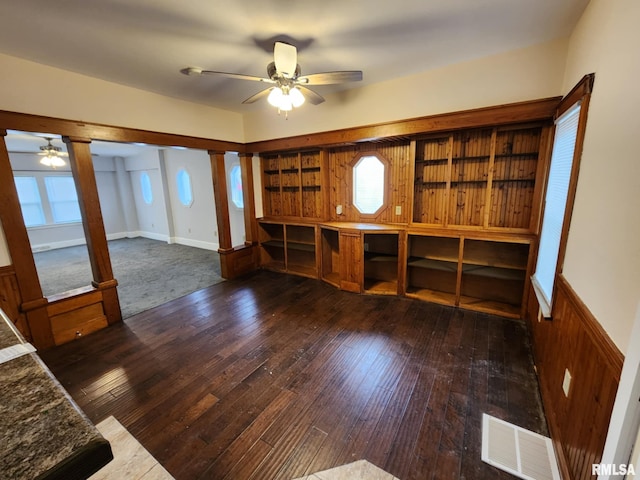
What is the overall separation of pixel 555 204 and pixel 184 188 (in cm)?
714

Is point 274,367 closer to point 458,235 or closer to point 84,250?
point 458,235

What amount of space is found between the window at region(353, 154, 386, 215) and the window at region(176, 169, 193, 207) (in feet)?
15.0

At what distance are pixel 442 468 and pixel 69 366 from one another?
3.06 meters

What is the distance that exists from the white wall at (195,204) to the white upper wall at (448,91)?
3.07 m

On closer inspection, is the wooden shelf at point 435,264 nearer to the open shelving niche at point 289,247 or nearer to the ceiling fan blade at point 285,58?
the open shelving niche at point 289,247

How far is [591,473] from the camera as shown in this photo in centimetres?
112

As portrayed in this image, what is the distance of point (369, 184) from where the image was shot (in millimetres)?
3920

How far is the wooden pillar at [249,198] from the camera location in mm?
4685

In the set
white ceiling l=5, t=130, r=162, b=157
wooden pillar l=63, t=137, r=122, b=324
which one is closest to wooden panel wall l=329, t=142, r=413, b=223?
wooden pillar l=63, t=137, r=122, b=324

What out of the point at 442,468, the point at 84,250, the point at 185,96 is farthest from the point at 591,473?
the point at 84,250

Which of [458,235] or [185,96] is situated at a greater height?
[185,96]

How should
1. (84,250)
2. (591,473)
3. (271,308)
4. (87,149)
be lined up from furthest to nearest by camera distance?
(84,250), (271,308), (87,149), (591,473)

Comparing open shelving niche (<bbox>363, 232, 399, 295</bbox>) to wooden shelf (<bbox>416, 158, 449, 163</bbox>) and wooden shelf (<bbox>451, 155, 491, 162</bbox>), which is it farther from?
wooden shelf (<bbox>451, 155, 491, 162</bbox>)

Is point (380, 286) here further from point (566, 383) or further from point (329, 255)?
point (566, 383)
